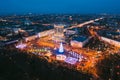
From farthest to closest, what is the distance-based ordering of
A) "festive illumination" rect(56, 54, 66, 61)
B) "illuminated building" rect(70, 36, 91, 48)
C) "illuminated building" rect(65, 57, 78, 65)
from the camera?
"illuminated building" rect(70, 36, 91, 48)
"festive illumination" rect(56, 54, 66, 61)
"illuminated building" rect(65, 57, 78, 65)

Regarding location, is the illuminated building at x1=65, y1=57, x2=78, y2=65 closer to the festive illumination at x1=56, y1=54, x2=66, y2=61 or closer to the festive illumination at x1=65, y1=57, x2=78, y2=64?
the festive illumination at x1=65, y1=57, x2=78, y2=64

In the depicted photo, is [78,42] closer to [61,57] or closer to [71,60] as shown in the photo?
[61,57]

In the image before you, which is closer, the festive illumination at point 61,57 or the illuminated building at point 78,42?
the festive illumination at point 61,57

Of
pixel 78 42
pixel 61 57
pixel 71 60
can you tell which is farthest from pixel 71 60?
pixel 78 42

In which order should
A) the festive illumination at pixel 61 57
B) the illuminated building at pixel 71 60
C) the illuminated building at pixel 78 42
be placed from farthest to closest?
the illuminated building at pixel 78 42, the festive illumination at pixel 61 57, the illuminated building at pixel 71 60

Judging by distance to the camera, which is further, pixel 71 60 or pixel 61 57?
pixel 61 57

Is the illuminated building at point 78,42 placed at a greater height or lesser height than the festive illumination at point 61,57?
greater

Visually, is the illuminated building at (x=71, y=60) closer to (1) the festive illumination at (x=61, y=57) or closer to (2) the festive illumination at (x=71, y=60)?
(2) the festive illumination at (x=71, y=60)

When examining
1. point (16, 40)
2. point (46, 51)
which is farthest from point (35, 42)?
point (46, 51)

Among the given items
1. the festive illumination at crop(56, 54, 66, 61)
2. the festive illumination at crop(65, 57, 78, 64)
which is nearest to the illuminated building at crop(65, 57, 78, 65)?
the festive illumination at crop(65, 57, 78, 64)

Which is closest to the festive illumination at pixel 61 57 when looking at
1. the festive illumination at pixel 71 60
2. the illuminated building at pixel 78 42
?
the festive illumination at pixel 71 60

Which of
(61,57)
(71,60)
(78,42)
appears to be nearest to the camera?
(71,60)
